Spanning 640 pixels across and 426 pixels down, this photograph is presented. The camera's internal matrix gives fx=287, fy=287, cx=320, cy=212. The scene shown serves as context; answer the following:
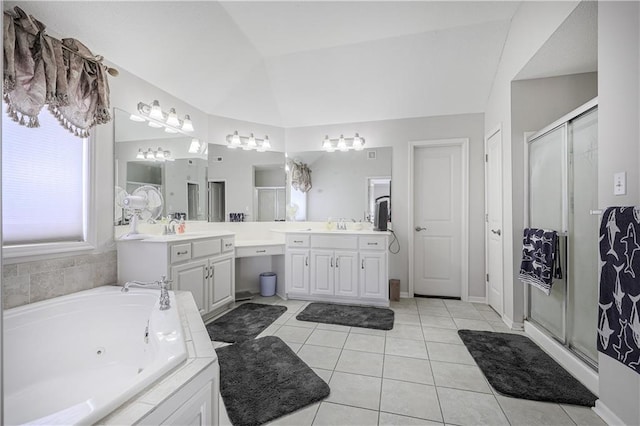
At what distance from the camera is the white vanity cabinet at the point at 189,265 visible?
7.97 feet

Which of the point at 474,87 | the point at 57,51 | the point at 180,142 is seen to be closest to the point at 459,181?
Answer: the point at 474,87

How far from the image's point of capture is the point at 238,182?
3.77 meters

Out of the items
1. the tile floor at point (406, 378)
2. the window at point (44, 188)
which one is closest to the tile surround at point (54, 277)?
the window at point (44, 188)

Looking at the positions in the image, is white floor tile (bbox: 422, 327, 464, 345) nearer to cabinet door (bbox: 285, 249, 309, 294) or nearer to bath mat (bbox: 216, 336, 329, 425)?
bath mat (bbox: 216, 336, 329, 425)

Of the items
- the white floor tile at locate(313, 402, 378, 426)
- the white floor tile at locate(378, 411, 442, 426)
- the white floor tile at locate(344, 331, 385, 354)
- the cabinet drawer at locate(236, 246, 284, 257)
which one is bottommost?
the white floor tile at locate(378, 411, 442, 426)

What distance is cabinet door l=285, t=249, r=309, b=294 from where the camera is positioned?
3545 millimetres

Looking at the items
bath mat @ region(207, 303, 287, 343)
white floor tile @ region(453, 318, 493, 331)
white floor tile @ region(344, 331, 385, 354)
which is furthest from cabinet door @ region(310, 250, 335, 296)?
white floor tile @ region(453, 318, 493, 331)

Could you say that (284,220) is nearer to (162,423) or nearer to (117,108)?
(117,108)

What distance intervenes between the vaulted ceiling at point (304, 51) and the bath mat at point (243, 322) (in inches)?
94.9

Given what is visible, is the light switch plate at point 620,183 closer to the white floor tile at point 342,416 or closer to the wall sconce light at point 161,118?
the white floor tile at point 342,416

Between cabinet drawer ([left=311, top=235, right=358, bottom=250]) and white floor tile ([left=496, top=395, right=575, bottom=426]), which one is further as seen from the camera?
cabinet drawer ([left=311, top=235, right=358, bottom=250])

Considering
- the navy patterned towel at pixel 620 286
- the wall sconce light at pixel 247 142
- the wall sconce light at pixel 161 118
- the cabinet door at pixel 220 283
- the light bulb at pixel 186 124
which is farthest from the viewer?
the wall sconce light at pixel 247 142

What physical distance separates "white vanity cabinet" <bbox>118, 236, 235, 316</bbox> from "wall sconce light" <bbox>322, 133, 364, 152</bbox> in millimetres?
1802

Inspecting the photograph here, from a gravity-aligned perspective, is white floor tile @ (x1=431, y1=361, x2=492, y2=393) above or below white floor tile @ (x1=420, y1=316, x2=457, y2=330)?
below
